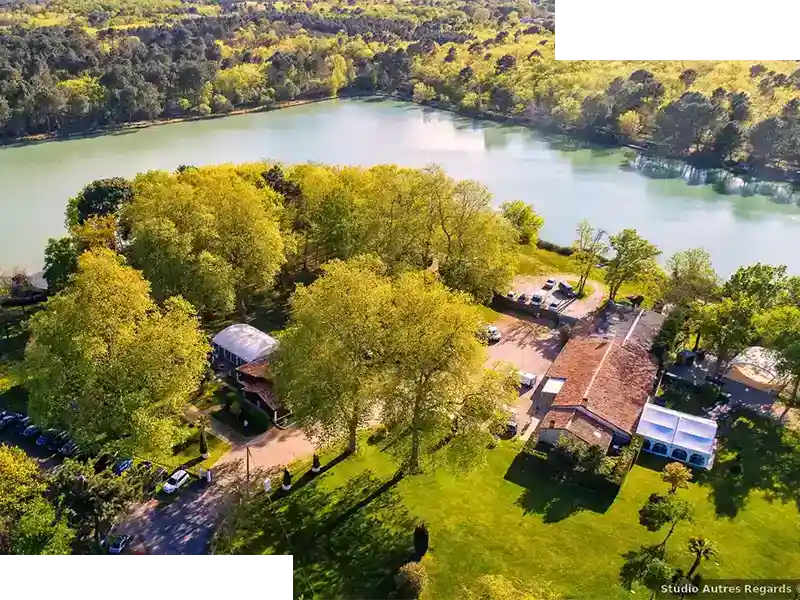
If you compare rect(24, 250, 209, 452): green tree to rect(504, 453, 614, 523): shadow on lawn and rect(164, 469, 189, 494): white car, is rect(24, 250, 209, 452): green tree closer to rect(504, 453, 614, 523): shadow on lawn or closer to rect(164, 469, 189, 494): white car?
rect(164, 469, 189, 494): white car

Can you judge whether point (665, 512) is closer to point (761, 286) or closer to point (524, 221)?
point (761, 286)

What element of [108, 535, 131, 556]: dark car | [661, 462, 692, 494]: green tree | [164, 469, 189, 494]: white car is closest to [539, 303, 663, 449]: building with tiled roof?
[661, 462, 692, 494]: green tree

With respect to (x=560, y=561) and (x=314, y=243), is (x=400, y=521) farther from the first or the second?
(x=314, y=243)

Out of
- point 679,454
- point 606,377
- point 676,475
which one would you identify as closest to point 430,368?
point 676,475

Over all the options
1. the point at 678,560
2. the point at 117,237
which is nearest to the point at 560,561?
the point at 678,560

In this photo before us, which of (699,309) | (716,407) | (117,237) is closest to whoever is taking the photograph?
(716,407)

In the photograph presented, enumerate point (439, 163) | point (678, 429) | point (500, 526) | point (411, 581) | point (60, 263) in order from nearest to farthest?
point (411, 581)
point (500, 526)
point (678, 429)
point (60, 263)
point (439, 163)
